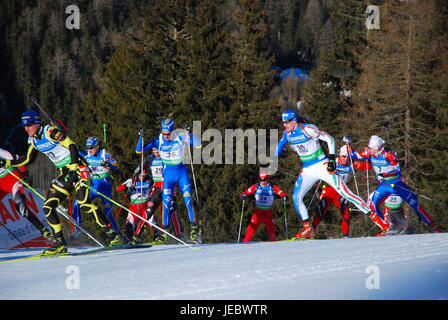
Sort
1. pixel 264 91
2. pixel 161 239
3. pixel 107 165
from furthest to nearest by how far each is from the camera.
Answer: pixel 264 91
pixel 107 165
pixel 161 239

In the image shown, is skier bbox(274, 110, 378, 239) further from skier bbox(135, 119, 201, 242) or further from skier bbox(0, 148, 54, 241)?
skier bbox(0, 148, 54, 241)

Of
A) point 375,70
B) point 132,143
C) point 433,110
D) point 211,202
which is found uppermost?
point 375,70

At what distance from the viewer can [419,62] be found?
2111 cm

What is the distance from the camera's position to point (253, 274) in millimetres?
4891

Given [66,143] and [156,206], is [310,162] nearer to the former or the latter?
[156,206]

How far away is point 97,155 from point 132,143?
1844 cm

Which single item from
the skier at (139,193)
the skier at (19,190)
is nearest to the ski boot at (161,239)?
the skier at (139,193)

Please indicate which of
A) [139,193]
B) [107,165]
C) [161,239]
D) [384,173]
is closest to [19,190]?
[107,165]

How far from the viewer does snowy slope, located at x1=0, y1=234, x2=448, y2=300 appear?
4.18 meters

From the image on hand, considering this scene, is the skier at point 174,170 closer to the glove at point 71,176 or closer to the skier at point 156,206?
the skier at point 156,206

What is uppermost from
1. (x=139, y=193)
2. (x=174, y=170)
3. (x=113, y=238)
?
(x=174, y=170)

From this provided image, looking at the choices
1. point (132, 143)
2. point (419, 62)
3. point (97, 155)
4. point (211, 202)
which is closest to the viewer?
point (97, 155)
